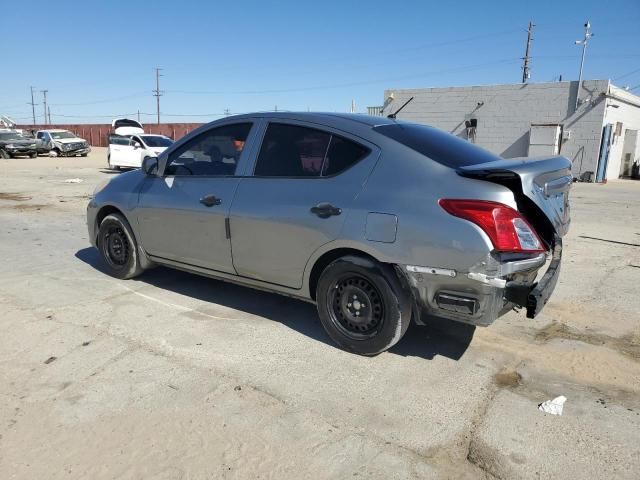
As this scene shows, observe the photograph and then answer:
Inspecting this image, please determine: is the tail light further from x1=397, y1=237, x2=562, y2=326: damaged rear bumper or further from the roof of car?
the roof of car

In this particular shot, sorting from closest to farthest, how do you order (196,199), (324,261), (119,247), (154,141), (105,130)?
(324,261)
(196,199)
(119,247)
(154,141)
(105,130)

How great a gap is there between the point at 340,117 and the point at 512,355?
221cm

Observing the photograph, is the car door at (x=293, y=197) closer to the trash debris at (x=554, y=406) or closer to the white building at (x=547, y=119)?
the trash debris at (x=554, y=406)

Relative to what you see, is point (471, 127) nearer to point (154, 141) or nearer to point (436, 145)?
point (154, 141)

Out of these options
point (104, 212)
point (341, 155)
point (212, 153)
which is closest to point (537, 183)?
point (341, 155)

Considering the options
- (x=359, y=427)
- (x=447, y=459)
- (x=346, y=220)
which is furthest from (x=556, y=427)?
(x=346, y=220)

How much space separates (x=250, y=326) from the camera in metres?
4.19

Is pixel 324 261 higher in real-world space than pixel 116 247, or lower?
higher

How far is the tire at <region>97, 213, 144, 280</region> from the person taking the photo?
17.0 ft

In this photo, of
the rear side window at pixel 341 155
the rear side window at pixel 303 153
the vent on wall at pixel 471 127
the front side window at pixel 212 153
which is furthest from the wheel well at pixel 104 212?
the vent on wall at pixel 471 127

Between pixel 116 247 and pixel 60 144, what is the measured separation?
29475 mm

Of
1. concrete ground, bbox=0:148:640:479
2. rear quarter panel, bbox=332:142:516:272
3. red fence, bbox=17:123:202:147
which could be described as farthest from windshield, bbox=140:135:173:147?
red fence, bbox=17:123:202:147

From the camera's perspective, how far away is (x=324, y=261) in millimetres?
3730

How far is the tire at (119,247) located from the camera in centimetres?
517
